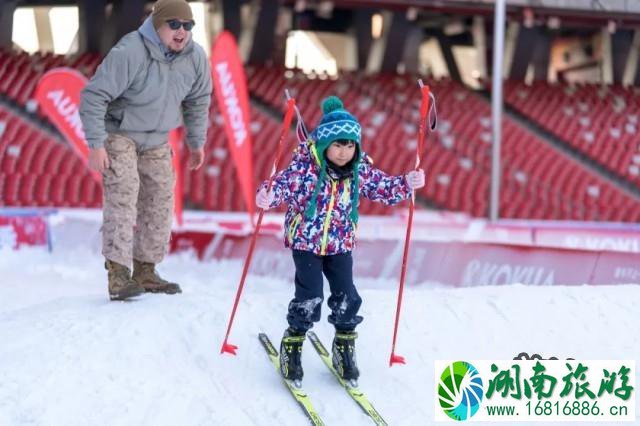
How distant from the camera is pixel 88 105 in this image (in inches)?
182

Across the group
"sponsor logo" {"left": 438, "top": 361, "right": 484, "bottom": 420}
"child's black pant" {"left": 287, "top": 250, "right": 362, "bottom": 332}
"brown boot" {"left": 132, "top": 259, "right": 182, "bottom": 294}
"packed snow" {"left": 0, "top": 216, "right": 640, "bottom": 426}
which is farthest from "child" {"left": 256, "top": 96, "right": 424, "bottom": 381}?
"brown boot" {"left": 132, "top": 259, "right": 182, "bottom": 294}

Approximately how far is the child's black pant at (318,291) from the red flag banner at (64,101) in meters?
4.54

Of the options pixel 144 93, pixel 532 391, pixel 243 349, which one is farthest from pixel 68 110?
pixel 532 391

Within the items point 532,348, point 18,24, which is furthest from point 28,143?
point 532,348

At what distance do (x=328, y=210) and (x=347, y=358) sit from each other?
28.8 inches

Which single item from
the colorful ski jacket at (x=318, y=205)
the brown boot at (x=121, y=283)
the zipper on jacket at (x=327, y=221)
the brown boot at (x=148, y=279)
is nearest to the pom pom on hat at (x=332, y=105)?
the colorful ski jacket at (x=318, y=205)

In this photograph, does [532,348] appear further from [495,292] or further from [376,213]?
[376,213]

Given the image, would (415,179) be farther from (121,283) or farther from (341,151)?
(121,283)

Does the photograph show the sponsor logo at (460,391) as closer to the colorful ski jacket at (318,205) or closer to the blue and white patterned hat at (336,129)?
the colorful ski jacket at (318,205)

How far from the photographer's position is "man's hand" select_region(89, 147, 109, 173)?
15.1 feet

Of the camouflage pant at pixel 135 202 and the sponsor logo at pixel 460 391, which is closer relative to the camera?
the sponsor logo at pixel 460 391

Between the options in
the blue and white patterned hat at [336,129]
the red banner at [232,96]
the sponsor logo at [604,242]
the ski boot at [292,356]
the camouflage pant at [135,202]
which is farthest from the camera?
the sponsor logo at [604,242]

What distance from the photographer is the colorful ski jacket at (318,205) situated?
3.92m

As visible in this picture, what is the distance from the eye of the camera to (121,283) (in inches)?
195
